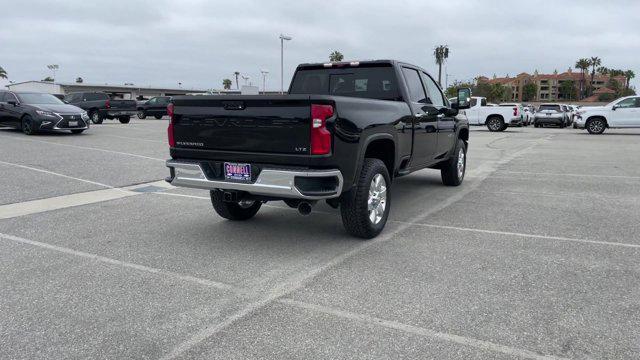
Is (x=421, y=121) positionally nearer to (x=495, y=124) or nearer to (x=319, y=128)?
(x=319, y=128)

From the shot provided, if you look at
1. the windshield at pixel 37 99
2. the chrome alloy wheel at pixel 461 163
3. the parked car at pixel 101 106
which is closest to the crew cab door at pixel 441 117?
the chrome alloy wheel at pixel 461 163

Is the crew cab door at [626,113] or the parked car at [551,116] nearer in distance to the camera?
the crew cab door at [626,113]

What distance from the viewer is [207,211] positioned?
22.0 feet

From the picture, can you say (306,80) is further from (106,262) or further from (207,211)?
(106,262)

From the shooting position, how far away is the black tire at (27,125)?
15930 mm

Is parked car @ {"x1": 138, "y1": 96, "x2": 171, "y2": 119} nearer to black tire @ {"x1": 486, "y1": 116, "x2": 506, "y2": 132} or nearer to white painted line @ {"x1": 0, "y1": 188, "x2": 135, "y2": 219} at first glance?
black tire @ {"x1": 486, "y1": 116, "x2": 506, "y2": 132}

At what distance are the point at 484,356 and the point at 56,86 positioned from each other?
91317 millimetres

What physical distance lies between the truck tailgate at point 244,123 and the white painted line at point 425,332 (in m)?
1.47

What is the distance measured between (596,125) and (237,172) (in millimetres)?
23470

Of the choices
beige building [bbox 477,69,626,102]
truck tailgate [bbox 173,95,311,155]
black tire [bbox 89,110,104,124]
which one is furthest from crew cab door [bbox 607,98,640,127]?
beige building [bbox 477,69,626,102]

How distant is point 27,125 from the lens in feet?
52.7

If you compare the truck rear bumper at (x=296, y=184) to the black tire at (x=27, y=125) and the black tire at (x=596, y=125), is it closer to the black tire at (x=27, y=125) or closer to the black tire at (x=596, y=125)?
the black tire at (x=27, y=125)

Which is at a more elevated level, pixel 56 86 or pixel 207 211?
pixel 56 86

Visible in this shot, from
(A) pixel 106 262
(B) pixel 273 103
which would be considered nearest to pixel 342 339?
(B) pixel 273 103
